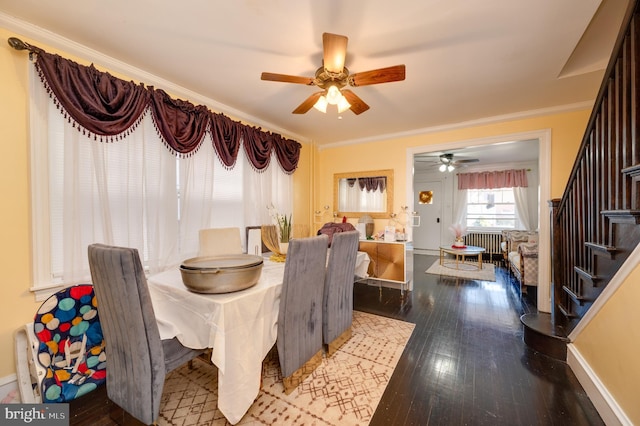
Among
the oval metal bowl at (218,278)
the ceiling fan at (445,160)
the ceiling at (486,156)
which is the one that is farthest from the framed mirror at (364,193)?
the oval metal bowl at (218,278)

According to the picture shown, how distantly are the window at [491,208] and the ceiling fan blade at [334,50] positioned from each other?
6104mm

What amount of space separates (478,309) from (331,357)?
2.11 m

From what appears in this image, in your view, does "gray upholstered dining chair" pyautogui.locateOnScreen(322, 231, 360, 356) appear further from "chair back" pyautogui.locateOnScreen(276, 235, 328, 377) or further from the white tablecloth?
the white tablecloth

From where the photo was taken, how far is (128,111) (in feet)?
6.97

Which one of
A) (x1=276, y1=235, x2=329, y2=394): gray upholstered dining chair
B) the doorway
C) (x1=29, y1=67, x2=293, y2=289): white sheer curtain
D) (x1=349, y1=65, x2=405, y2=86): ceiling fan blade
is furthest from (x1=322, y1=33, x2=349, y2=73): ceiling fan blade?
the doorway

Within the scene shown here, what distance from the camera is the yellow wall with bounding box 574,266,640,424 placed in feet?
4.19

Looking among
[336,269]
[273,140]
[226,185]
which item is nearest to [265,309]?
[336,269]

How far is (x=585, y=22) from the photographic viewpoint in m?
1.66

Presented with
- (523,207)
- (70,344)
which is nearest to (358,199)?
(70,344)

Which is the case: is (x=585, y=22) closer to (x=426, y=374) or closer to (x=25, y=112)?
(x=426, y=374)

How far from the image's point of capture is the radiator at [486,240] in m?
6.12

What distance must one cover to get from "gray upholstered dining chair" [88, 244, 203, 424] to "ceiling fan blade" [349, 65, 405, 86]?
1776 mm

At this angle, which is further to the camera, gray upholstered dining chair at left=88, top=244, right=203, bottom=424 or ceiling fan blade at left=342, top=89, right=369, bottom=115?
ceiling fan blade at left=342, top=89, right=369, bottom=115

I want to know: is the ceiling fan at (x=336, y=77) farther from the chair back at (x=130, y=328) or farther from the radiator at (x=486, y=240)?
the radiator at (x=486, y=240)
